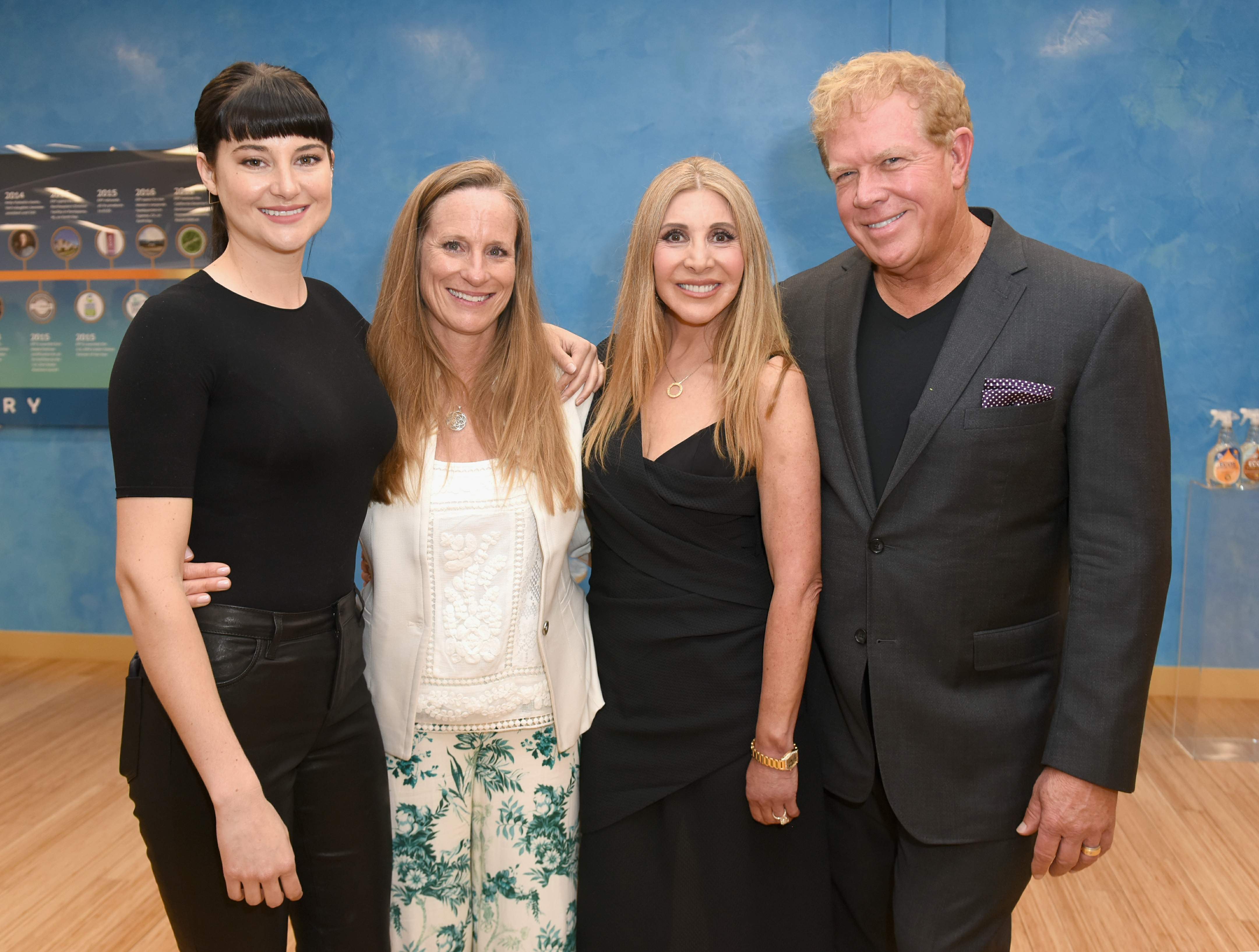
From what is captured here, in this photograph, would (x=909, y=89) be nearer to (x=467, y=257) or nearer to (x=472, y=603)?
(x=467, y=257)

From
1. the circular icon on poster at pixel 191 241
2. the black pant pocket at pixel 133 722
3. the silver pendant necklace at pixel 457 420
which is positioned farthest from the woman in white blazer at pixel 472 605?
the circular icon on poster at pixel 191 241

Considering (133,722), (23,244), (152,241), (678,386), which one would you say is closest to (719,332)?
(678,386)

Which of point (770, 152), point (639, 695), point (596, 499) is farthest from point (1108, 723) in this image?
point (770, 152)

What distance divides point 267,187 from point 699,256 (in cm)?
75

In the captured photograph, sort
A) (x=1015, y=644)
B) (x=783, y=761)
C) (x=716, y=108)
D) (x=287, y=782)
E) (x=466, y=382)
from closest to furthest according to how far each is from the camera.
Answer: (x=287, y=782) < (x=1015, y=644) < (x=783, y=761) < (x=466, y=382) < (x=716, y=108)

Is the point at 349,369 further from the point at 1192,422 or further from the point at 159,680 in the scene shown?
the point at 1192,422

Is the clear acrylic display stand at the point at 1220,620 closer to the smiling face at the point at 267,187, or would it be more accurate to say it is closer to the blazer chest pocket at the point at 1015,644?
the blazer chest pocket at the point at 1015,644

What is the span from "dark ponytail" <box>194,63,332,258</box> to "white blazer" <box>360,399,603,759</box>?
22.4 inches

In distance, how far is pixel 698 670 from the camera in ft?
5.62

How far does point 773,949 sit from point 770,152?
3.06m

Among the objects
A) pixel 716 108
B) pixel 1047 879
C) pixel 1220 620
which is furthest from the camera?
pixel 716 108

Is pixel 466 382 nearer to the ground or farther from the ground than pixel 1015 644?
farther from the ground

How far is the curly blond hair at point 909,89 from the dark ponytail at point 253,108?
2.78ft

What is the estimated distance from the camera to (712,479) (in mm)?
1673
